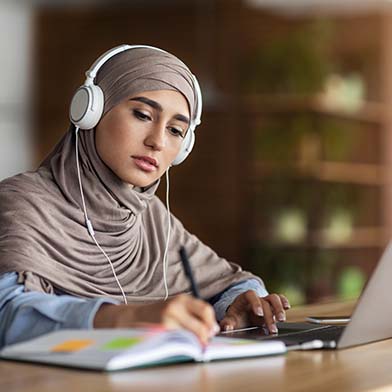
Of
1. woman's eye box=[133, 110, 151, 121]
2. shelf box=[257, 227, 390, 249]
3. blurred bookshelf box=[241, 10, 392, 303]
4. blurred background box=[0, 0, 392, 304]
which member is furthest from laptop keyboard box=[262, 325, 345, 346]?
shelf box=[257, 227, 390, 249]

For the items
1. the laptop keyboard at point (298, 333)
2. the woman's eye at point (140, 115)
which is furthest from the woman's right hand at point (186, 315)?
the woman's eye at point (140, 115)

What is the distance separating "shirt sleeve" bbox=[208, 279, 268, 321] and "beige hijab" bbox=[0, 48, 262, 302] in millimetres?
80

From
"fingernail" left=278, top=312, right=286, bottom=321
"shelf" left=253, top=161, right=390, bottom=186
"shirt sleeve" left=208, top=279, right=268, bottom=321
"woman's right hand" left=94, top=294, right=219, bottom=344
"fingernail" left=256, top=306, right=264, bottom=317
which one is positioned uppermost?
"shelf" left=253, top=161, right=390, bottom=186

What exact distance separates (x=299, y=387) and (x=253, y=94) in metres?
4.84

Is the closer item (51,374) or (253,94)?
(51,374)

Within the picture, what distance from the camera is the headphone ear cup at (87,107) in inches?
65.6

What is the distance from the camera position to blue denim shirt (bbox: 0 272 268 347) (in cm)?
136

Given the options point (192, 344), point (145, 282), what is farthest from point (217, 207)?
point (192, 344)

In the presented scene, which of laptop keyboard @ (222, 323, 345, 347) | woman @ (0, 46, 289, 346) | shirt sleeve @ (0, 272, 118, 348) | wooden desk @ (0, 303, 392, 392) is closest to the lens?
wooden desk @ (0, 303, 392, 392)

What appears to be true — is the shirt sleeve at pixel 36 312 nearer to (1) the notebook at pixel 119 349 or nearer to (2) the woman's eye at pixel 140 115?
(1) the notebook at pixel 119 349

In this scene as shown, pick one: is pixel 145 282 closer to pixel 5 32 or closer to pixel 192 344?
pixel 192 344

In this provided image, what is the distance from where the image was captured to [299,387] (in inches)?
44.2

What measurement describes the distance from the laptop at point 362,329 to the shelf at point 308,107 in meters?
4.03

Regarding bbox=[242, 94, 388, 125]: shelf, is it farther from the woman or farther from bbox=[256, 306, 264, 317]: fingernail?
bbox=[256, 306, 264, 317]: fingernail
